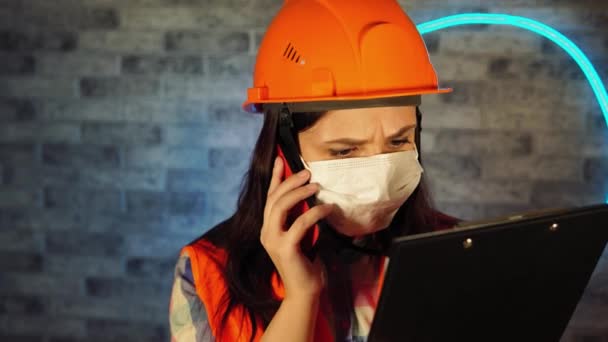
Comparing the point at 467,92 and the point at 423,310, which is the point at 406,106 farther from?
the point at 467,92

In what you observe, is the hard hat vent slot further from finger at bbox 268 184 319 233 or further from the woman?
finger at bbox 268 184 319 233

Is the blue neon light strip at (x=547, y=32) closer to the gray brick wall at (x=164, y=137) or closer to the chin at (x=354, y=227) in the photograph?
the gray brick wall at (x=164, y=137)

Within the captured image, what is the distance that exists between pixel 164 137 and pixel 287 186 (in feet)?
3.91

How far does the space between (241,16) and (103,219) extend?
91 cm

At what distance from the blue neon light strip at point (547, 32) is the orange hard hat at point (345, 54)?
2.31 ft

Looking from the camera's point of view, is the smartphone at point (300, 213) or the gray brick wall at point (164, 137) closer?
Result: the smartphone at point (300, 213)

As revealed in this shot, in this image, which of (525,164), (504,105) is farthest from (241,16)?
(525,164)

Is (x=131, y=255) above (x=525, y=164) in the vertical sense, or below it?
below

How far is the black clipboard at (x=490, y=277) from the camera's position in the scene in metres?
0.68

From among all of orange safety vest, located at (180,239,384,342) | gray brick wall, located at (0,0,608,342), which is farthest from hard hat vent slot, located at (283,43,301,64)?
gray brick wall, located at (0,0,608,342)

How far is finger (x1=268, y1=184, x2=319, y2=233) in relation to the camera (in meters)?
0.99

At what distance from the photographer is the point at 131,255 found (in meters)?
2.21

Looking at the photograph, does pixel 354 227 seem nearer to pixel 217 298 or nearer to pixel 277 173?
pixel 277 173

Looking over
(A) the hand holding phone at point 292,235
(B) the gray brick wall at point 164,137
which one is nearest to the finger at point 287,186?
(A) the hand holding phone at point 292,235
